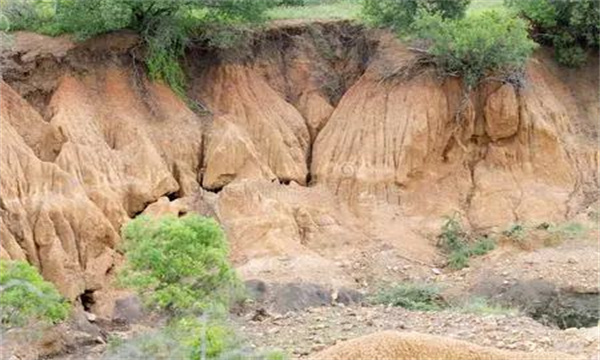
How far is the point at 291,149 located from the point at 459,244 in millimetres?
4245

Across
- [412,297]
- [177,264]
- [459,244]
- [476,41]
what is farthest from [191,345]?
[476,41]

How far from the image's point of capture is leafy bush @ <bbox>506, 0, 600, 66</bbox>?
2636 cm

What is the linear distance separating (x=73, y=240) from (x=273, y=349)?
19.7 ft

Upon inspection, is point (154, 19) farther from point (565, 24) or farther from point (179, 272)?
point (565, 24)

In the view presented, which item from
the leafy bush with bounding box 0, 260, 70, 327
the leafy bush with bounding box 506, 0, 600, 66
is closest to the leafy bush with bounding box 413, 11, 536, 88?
the leafy bush with bounding box 506, 0, 600, 66

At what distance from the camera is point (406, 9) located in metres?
25.7

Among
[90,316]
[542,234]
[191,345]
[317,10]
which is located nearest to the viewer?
[191,345]

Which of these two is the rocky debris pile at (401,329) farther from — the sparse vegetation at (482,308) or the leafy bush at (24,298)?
the leafy bush at (24,298)

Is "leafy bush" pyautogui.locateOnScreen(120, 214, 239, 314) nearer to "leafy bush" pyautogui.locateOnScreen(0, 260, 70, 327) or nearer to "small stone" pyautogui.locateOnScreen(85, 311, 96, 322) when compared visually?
"leafy bush" pyautogui.locateOnScreen(0, 260, 70, 327)

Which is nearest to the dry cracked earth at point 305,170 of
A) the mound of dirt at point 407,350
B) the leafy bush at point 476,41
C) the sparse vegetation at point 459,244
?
the sparse vegetation at point 459,244

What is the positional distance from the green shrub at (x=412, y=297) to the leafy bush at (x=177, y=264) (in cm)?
515

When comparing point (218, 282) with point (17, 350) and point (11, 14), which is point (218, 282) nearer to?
point (17, 350)

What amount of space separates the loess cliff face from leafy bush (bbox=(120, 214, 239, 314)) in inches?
150

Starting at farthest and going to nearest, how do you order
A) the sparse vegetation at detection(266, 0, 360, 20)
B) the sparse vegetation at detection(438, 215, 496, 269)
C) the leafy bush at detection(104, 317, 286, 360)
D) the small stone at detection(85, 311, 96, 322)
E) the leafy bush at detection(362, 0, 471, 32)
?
the sparse vegetation at detection(266, 0, 360, 20) < the leafy bush at detection(362, 0, 471, 32) < the sparse vegetation at detection(438, 215, 496, 269) < the small stone at detection(85, 311, 96, 322) < the leafy bush at detection(104, 317, 286, 360)
